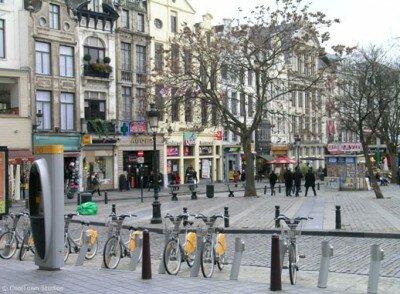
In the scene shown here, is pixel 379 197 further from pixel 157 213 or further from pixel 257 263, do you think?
pixel 257 263

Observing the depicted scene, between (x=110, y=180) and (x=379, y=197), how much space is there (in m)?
20.4

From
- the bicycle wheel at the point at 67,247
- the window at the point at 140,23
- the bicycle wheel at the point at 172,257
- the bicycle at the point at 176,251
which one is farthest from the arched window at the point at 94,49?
the bicycle wheel at the point at 172,257

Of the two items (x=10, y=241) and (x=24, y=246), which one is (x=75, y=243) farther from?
(x=10, y=241)

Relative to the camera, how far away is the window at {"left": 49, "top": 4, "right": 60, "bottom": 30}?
38656 millimetres

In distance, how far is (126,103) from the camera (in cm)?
4438

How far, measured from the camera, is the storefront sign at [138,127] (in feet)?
144

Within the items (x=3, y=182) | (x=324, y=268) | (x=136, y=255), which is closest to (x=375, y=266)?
(x=324, y=268)

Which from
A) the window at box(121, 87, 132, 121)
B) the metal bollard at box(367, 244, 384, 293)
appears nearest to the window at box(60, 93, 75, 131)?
the window at box(121, 87, 132, 121)

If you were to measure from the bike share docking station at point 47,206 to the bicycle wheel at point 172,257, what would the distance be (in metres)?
1.82

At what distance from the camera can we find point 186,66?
31.9 meters

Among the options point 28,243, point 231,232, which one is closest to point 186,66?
point 231,232

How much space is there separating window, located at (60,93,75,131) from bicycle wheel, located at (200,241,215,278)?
30.6m

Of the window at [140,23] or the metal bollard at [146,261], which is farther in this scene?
the window at [140,23]

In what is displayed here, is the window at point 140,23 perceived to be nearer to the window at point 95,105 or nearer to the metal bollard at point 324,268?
the window at point 95,105
